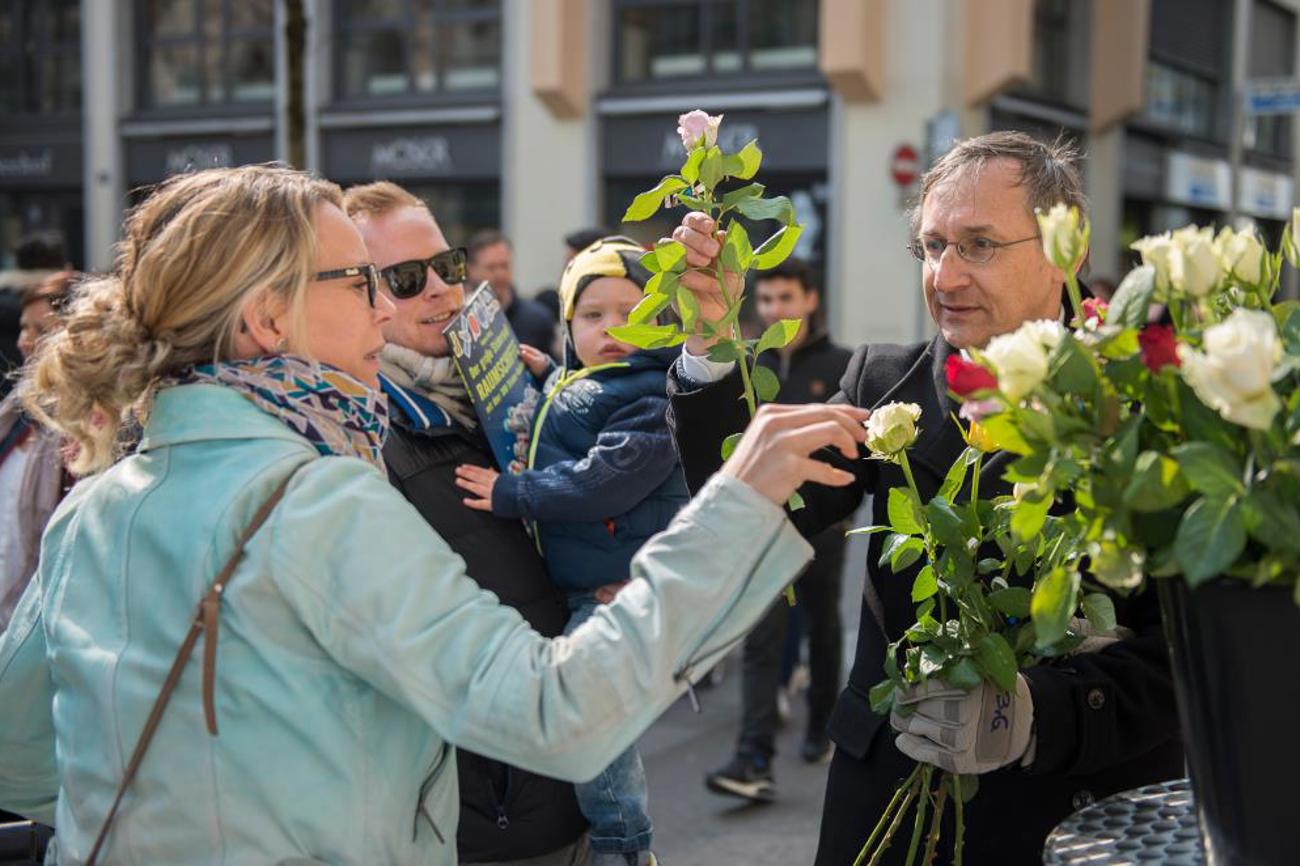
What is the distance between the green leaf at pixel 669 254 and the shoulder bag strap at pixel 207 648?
1.94 feet

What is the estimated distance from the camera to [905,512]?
1956 millimetres

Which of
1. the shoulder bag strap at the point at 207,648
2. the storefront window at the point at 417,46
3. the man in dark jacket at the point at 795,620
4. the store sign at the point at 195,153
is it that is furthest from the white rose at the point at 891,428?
the store sign at the point at 195,153

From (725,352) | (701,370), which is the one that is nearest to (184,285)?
(725,352)

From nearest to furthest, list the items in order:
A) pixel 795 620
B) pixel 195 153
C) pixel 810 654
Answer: pixel 810 654
pixel 795 620
pixel 195 153

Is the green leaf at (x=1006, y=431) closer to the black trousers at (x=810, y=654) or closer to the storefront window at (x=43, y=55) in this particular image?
the black trousers at (x=810, y=654)

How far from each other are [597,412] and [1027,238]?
130cm

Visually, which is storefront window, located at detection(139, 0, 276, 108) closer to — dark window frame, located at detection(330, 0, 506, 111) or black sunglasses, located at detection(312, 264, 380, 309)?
dark window frame, located at detection(330, 0, 506, 111)

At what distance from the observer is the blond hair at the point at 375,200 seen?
2.96 m

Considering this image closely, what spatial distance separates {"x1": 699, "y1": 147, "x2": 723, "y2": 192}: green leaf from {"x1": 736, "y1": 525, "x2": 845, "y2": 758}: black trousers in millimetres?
4067

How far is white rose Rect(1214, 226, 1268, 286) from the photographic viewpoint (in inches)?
58.2

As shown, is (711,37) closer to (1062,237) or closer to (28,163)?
(28,163)

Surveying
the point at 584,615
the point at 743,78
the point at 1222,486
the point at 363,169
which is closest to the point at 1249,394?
the point at 1222,486

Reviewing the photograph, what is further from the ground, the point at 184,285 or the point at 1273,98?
the point at 1273,98

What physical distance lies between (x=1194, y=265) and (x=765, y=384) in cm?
78
